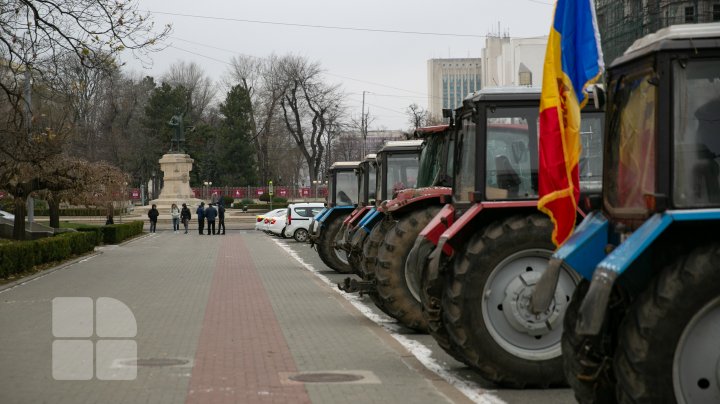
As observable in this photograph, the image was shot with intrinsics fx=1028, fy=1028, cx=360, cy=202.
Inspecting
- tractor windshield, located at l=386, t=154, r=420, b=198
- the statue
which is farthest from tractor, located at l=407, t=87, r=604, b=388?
the statue

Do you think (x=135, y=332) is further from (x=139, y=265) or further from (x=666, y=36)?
(x=139, y=265)

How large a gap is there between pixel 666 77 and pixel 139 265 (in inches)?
944

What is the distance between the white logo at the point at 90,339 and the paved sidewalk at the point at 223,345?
0.50ft

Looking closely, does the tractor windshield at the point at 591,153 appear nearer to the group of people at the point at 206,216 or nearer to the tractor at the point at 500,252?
the tractor at the point at 500,252

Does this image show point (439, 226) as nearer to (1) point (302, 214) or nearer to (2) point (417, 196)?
(2) point (417, 196)

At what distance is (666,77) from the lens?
6273 mm

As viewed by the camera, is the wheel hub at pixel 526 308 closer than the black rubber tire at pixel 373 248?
Yes

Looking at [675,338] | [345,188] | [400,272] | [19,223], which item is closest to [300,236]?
[19,223]

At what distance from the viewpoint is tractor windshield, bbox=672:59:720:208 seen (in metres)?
6.27

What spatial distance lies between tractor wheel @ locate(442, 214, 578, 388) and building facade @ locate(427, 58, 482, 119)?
14701 centimetres

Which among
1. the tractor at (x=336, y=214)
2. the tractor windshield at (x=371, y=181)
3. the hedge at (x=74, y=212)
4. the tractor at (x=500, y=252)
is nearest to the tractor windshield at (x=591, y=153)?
the tractor at (x=500, y=252)

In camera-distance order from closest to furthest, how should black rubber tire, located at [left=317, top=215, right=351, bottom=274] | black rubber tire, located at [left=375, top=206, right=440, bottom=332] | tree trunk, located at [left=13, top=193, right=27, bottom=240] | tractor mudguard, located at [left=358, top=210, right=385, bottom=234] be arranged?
black rubber tire, located at [left=375, top=206, right=440, bottom=332] → tractor mudguard, located at [left=358, top=210, right=385, bottom=234] → black rubber tire, located at [left=317, top=215, right=351, bottom=274] → tree trunk, located at [left=13, top=193, right=27, bottom=240]

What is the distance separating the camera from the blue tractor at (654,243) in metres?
5.71

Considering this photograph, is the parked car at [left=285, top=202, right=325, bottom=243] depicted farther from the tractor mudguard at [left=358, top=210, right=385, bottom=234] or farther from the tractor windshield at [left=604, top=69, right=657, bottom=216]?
the tractor windshield at [left=604, top=69, right=657, bottom=216]
